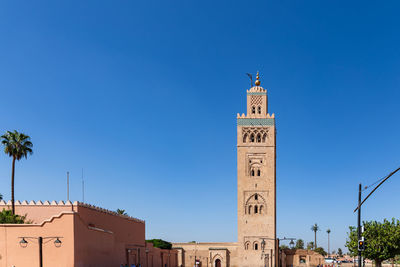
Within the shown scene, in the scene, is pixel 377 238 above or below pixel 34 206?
below

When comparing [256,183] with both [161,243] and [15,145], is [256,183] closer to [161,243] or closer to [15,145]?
[161,243]

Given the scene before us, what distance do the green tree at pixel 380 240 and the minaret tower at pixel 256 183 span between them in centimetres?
1689

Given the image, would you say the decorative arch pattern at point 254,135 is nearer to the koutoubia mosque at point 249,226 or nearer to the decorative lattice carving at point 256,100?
the koutoubia mosque at point 249,226

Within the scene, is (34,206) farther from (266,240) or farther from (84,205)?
(266,240)

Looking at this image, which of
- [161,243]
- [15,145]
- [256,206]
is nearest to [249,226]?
[256,206]

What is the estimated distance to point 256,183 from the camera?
65.0 m

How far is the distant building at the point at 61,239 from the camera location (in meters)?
23.9

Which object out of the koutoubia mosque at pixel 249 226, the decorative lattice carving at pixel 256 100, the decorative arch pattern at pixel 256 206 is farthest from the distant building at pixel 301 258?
the decorative lattice carving at pixel 256 100

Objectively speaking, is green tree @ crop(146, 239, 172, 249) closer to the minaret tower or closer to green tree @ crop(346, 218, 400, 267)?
the minaret tower

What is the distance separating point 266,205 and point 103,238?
124 ft

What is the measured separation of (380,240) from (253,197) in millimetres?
21313

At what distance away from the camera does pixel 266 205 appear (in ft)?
211

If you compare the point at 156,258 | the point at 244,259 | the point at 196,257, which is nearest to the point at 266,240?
the point at 244,259

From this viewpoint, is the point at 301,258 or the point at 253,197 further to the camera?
the point at 301,258
